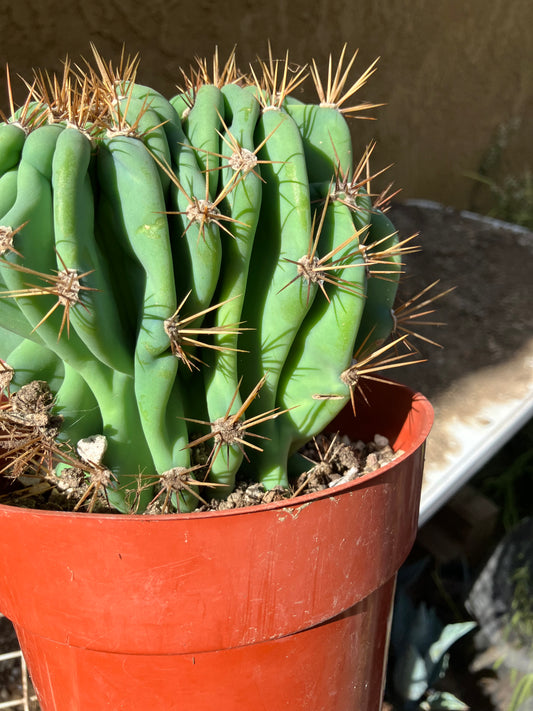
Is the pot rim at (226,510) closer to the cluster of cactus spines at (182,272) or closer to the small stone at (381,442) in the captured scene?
the cluster of cactus spines at (182,272)

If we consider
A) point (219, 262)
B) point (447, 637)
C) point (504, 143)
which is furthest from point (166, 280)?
point (504, 143)

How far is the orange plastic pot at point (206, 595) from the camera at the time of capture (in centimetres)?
60

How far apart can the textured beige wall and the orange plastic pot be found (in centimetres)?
125

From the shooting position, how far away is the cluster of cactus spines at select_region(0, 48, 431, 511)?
588 millimetres

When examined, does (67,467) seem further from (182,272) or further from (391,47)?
(391,47)

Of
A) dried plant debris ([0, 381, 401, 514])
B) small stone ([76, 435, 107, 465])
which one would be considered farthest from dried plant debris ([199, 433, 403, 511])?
small stone ([76, 435, 107, 465])

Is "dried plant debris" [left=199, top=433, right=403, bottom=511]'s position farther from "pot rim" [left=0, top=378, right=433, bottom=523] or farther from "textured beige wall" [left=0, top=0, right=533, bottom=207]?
"textured beige wall" [left=0, top=0, right=533, bottom=207]

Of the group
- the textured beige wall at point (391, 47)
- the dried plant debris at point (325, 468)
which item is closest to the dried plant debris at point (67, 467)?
the dried plant debris at point (325, 468)

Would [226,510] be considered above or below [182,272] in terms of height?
below

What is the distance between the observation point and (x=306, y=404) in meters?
0.74

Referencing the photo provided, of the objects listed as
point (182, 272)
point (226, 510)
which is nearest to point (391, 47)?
point (182, 272)

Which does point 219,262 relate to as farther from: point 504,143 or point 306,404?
point 504,143

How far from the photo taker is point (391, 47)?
8.20ft

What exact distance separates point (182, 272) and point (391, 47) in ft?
7.15
